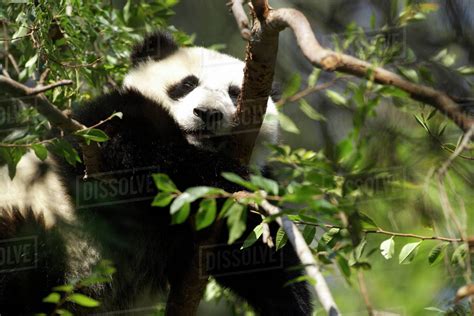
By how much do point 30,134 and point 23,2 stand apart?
124 centimetres

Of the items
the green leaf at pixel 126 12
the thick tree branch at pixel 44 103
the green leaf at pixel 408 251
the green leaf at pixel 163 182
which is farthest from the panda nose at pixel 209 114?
the green leaf at pixel 163 182

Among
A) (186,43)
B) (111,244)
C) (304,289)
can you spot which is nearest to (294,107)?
(186,43)

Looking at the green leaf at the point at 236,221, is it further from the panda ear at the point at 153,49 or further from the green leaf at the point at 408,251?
the panda ear at the point at 153,49

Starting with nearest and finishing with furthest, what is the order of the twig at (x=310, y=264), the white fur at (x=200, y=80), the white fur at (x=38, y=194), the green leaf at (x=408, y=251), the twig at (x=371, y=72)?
the twig at (x=310, y=264) → the twig at (x=371, y=72) → the green leaf at (x=408, y=251) → the white fur at (x=38, y=194) → the white fur at (x=200, y=80)

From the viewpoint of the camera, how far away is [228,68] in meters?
4.25

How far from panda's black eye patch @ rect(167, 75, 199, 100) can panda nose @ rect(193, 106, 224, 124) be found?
18.3 inches

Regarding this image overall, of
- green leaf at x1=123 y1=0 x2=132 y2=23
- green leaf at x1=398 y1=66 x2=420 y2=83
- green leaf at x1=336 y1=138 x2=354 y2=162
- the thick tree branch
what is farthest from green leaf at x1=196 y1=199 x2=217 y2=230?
green leaf at x1=123 y1=0 x2=132 y2=23

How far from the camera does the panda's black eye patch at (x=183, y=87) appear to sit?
13.5ft

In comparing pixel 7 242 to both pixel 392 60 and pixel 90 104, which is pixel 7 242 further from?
pixel 392 60

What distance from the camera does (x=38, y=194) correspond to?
3662 mm

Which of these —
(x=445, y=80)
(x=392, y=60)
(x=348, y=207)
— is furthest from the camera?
(x=445, y=80)

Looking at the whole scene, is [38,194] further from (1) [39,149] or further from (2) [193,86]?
(2) [193,86]

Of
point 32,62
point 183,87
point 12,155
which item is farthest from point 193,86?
point 12,155

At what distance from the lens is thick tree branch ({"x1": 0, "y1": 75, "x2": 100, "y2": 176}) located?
91.7 inches
